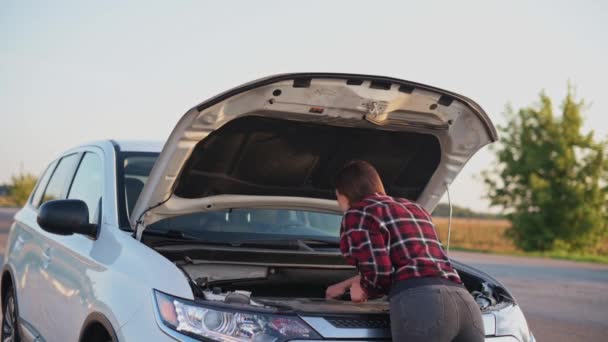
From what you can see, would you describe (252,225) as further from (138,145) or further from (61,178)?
(61,178)

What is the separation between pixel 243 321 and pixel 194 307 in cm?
21

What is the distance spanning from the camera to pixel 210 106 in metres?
3.80

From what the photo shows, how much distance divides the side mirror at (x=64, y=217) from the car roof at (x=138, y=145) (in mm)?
825

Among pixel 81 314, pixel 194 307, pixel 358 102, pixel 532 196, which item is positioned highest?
pixel 358 102

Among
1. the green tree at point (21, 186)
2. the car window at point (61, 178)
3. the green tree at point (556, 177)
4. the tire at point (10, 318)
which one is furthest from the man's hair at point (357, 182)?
the green tree at point (21, 186)

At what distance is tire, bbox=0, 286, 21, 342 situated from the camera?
19.0 ft

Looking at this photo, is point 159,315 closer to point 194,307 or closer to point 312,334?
point 194,307

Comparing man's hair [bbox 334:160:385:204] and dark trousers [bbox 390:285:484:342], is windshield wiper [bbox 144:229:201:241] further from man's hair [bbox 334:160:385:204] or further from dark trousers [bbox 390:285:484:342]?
dark trousers [bbox 390:285:484:342]

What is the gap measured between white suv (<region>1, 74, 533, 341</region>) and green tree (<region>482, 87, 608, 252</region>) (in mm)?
44847

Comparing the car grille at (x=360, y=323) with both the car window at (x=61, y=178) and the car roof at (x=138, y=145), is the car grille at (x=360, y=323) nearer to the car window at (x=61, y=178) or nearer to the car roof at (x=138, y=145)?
the car roof at (x=138, y=145)

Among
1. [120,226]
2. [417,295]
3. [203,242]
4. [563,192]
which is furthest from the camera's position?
[563,192]

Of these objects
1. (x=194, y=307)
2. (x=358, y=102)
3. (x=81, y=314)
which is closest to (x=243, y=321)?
(x=194, y=307)

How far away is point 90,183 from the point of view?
4.91m

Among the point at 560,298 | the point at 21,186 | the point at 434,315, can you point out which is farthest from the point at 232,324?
the point at 21,186
